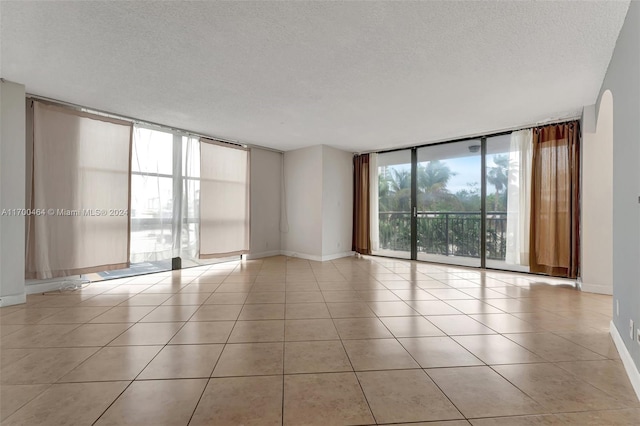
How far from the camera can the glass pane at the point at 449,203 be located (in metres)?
5.39

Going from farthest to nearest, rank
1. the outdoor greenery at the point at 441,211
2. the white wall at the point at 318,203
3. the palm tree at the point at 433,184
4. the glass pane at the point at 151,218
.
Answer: the white wall at the point at 318,203 < the palm tree at the point at 433,184 < the outdoor greenery at the point at 441,211 < the glass pane at the point at 151,218

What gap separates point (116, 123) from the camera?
4.10 m

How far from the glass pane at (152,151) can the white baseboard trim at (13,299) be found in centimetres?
211

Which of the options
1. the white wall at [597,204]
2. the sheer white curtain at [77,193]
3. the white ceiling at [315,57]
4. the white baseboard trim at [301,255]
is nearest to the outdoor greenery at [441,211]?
the white wall at [597,204]

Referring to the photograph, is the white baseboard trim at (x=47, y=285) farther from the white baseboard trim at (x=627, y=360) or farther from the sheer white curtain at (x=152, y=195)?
the white baseboard trim at (x=627, y=360)

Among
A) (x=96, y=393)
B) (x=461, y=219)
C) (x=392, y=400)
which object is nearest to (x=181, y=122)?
(x=96, y=393)

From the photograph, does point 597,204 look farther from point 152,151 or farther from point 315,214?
point 152,151

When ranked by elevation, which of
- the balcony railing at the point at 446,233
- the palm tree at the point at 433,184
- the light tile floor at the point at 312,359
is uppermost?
the palm tree at the point at 433,184

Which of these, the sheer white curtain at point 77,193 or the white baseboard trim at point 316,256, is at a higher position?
the sheer white curtain at point 77,193

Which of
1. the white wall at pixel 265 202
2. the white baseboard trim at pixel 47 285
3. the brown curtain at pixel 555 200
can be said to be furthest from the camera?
the white wall at pixel 265 202

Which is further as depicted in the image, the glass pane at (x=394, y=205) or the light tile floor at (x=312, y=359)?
the glass pane at (x=394, y=205)

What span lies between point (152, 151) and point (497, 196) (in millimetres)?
6243

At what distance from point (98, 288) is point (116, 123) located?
96.5 inches

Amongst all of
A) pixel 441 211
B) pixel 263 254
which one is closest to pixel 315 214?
pixel 263 254
